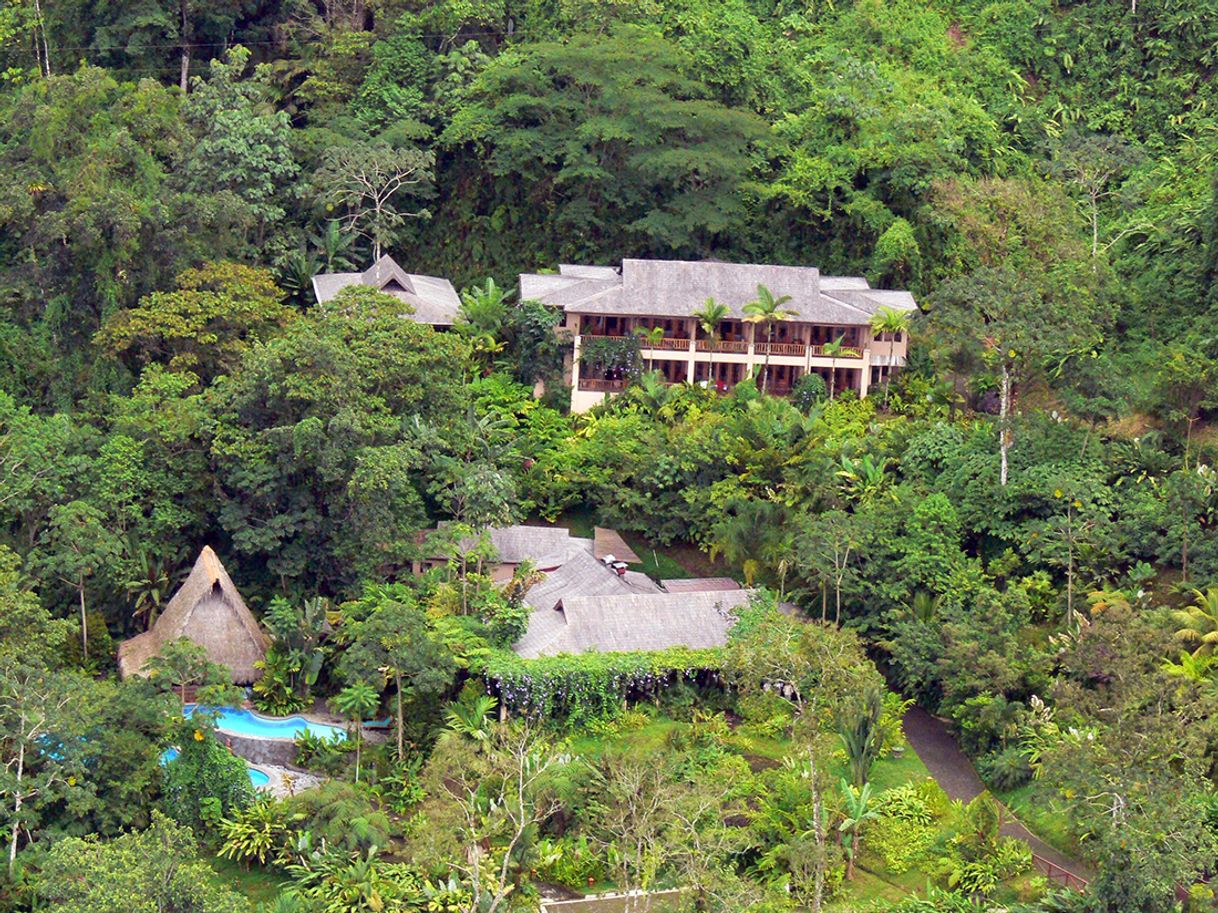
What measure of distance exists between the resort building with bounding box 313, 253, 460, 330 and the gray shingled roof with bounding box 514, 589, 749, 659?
10.9m

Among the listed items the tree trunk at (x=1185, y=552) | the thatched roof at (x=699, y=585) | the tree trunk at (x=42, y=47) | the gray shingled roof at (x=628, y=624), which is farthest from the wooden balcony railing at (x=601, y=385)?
the tree trunk at (x=42, y=47)

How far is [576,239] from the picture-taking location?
53031 mm

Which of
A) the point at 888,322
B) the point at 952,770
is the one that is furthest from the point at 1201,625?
the point at 888,322

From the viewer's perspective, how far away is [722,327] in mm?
49250

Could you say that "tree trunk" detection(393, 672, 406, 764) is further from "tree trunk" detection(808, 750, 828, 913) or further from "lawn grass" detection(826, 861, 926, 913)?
"lawn grass" detection(826, 861, 926, 913)

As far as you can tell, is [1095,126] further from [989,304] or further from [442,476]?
[442,476]

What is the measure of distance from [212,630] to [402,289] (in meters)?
12.8

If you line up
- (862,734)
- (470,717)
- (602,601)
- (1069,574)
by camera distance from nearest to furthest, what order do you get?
(862,734), (470,717), (1069,574), (602,601)

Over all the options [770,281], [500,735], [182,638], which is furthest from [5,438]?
[770,281]

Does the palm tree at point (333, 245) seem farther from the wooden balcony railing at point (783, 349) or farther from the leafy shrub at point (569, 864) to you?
the leafy shrub at point (569, 864)

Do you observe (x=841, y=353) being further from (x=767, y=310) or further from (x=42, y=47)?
(x=42, y=47)

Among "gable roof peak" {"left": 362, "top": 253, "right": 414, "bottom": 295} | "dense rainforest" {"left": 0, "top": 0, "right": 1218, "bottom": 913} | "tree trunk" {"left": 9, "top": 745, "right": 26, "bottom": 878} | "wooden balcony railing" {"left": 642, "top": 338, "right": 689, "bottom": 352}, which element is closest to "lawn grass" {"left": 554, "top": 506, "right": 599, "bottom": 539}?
"dense rainforest" {"left": 0, "top": 0, "right": 1218, "bottom": 913}

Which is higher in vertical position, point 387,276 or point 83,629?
point 387,276

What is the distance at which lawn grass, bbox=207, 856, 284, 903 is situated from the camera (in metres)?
35.0
